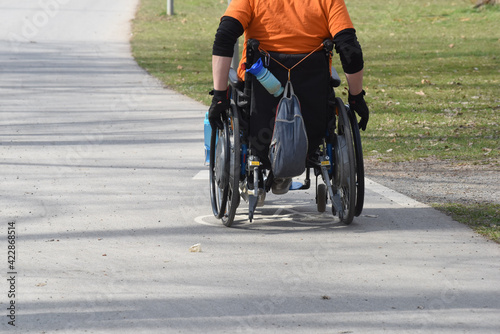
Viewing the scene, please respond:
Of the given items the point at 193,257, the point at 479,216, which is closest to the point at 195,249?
the point at 193,257

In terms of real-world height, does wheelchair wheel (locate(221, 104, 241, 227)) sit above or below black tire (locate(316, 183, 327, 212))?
above

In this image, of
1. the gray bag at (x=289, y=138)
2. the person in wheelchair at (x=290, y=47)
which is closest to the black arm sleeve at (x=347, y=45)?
the person in wheelchair at (x=290, y=47)

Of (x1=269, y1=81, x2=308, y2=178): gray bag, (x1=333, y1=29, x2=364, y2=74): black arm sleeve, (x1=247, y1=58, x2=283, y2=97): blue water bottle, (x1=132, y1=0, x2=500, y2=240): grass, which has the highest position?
(x1=333, y1=29, x2=364, y2=74): black arm sleeve

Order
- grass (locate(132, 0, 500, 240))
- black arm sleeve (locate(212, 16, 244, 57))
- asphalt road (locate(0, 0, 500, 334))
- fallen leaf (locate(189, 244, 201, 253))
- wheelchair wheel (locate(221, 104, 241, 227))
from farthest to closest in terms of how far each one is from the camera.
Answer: grass (locate(132, 0, 500, 240))
wheelchair wheel (locate(221, 104, 241, 227))
black arm sleeve (locate(212, 16, 244, 57))
fallen leaf (locate(189, 244, 201, 253))
asphalt road (locate(0, 0, 500, 334))

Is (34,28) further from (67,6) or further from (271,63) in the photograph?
(271,63)

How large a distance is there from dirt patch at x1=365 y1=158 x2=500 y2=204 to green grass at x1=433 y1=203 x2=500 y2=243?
204 mm

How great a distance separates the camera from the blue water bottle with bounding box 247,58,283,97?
5371mm

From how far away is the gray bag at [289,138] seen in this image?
541 cm

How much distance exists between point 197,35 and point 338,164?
1863 cm

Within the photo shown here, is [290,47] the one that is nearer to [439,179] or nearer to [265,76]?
[265,76]

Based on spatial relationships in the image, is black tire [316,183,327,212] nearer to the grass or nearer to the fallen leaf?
the fallen leaf

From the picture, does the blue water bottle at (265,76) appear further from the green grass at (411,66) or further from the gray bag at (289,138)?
the green grass at (411,66)

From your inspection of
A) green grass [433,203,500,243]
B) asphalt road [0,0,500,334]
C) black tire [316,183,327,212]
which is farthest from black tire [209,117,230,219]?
green grass [433,203,500,243]

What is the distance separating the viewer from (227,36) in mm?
5457
